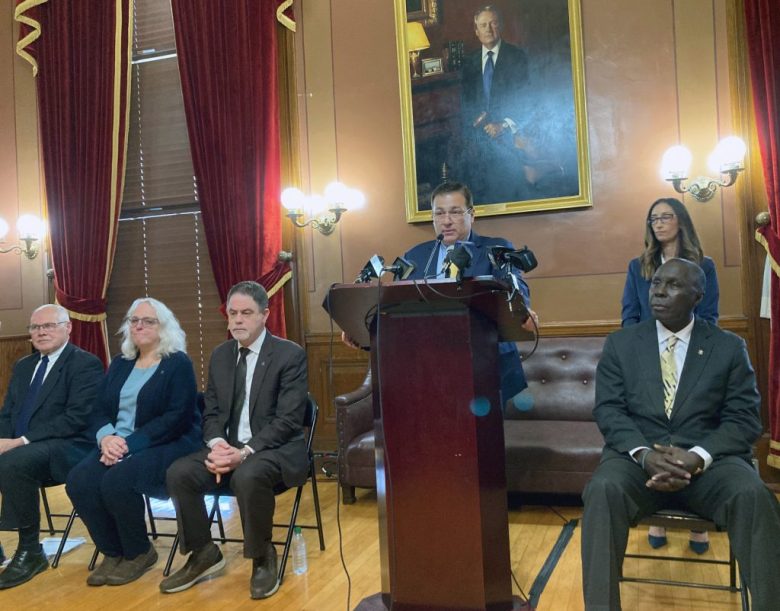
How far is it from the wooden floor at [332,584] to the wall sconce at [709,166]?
77.3 inches

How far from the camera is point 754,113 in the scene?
396cm

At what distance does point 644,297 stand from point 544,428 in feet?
3.27

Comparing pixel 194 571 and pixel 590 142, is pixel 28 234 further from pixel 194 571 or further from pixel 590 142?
pixel 590 142

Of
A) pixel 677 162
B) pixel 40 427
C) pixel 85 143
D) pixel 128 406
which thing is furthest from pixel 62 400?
pixel 677 162

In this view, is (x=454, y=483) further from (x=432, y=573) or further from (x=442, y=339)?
(x=442, y=339)

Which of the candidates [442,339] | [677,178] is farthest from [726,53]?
[442,339]

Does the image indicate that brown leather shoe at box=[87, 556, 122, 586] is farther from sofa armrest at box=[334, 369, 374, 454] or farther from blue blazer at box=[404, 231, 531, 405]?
blue blazer at box=[404, 231, 531, 405]

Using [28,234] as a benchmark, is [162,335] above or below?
below

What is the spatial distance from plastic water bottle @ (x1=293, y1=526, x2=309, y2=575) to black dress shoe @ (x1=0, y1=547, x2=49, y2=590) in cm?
114

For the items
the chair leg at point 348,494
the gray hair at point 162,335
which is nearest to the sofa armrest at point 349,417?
the chair leg at point 348,494

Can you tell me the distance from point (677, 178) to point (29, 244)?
479 cm

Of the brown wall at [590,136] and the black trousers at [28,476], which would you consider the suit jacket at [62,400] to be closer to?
the black trousers at [28,476]

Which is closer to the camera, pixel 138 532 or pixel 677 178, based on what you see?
pixel 138 532

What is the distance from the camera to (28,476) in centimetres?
315
